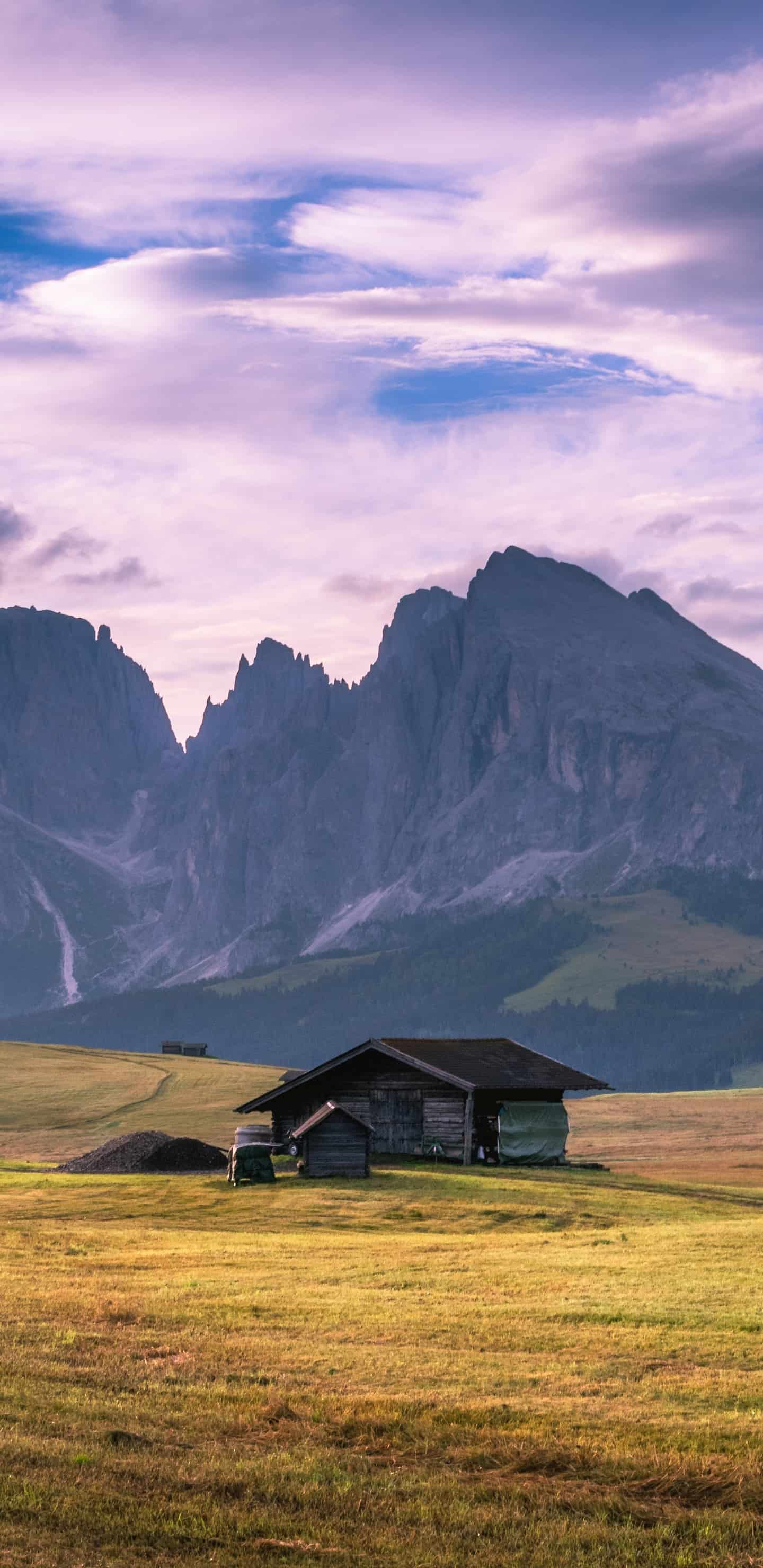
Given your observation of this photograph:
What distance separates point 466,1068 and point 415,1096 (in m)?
2.77

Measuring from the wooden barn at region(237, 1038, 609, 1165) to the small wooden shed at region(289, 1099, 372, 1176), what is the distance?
7.70m

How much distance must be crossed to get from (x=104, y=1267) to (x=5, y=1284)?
5023 mm

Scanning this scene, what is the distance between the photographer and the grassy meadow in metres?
15.0

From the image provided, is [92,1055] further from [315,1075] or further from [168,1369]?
[168,1369]

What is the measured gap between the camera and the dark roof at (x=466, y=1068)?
232ft

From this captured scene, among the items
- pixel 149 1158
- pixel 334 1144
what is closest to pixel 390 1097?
pixel 334 1144

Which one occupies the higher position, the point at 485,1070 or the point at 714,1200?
the point at 485,1070

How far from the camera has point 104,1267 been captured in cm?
3562

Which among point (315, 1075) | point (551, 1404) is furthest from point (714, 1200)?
point (551, 1404)

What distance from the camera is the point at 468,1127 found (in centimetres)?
6988

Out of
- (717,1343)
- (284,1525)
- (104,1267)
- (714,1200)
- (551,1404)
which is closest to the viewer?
(284,1525)

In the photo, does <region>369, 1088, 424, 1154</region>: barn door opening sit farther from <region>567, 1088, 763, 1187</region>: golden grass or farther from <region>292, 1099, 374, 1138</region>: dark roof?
<region>567, 1088, 763, 1187</region>: golden grass

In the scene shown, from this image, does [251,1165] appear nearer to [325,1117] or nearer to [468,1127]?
[325,1117]

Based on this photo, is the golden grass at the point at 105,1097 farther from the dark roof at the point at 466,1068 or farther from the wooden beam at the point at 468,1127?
the wooden beam at the point at 468,1127
